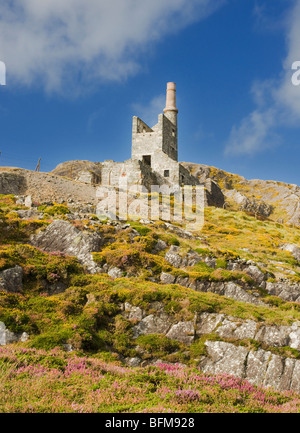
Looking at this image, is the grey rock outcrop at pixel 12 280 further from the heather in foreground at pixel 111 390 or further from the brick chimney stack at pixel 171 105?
the brick chimney stack at pixel 171 105

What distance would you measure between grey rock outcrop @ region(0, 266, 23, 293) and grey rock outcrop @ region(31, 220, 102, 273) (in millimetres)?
5981

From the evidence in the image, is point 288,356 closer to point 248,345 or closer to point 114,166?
point 248,345

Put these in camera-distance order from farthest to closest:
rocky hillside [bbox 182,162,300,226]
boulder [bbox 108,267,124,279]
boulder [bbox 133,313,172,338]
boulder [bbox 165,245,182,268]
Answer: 1. rocky hillside [bbox 182,162,300,226]
2. boulder [bbox 165,245,182,268]
3. boulder [bbox 108,267,124,279]
4. boulder [bbox 133,313,172,338]

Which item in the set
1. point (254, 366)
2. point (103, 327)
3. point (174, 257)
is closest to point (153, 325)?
point (103, 327)

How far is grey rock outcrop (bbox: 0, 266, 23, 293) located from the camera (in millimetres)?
18797

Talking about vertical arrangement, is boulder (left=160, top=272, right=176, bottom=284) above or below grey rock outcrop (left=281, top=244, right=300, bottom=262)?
below

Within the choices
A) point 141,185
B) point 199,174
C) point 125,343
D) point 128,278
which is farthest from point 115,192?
point 199,174

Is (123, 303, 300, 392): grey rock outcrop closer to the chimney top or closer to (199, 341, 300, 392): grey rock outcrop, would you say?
(199, 341, 300, 392): grey rock outcrop

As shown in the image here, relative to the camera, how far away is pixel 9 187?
5400cm

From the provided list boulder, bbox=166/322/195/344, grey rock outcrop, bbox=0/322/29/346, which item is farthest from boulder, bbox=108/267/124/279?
grey rock outcrop, bbox=0/322/29/346

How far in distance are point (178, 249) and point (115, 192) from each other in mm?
28493

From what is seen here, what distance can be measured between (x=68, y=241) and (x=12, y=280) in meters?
8.60

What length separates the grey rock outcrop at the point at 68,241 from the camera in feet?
87.0

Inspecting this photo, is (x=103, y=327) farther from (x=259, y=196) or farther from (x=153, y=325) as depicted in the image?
(x=259, y=196)
